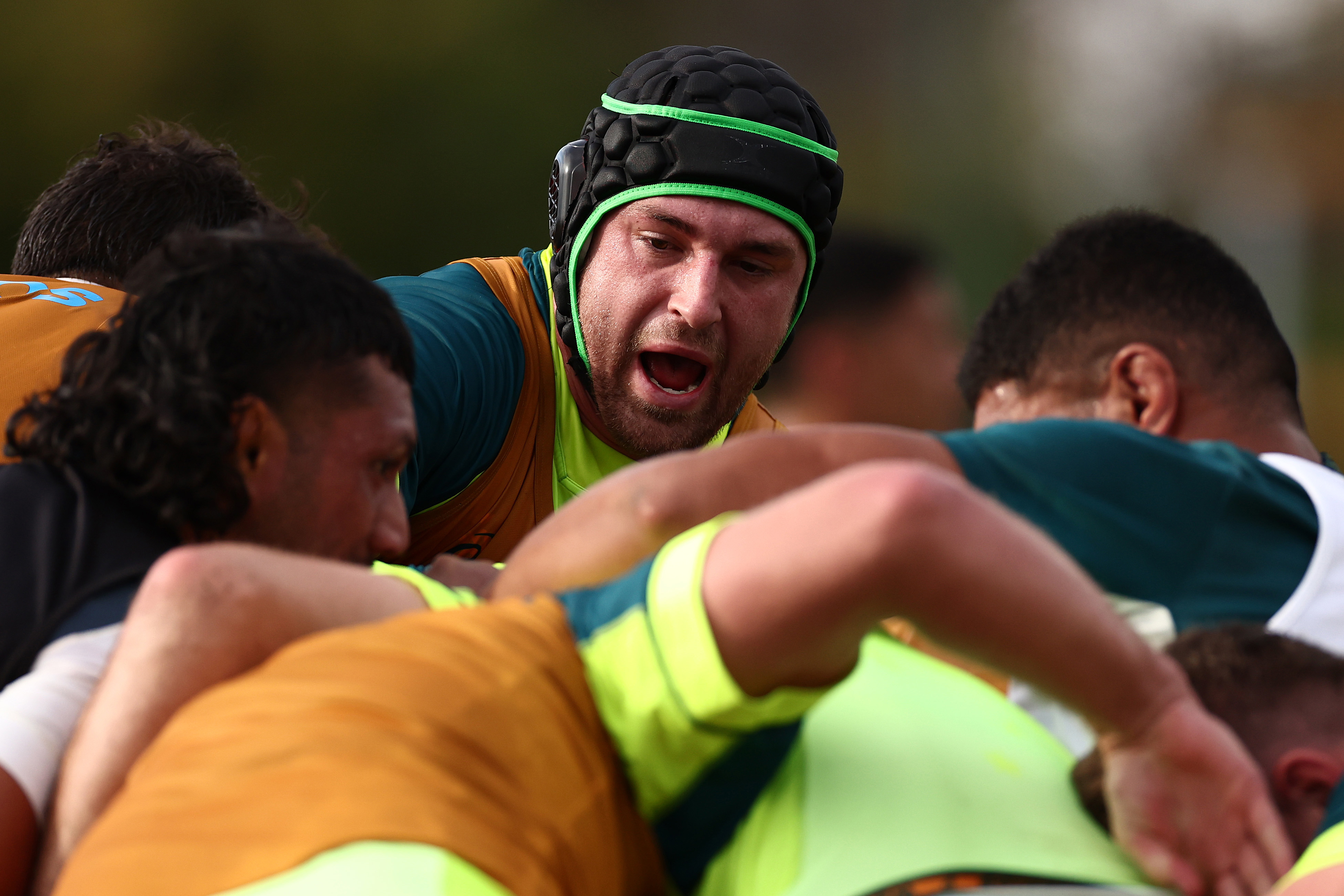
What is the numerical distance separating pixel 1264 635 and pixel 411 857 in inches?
39.0

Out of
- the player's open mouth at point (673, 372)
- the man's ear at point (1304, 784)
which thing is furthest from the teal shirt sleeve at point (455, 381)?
the man's ear at point (1304, 784)

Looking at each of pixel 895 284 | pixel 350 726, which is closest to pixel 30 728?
pixel 350 726

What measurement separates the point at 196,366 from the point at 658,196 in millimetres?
1323

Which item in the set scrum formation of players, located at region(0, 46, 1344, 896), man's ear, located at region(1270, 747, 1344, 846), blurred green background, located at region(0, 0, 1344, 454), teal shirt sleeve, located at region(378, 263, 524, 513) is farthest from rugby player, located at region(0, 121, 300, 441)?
blurred green background, located at region(0, 0, 1344, 454)

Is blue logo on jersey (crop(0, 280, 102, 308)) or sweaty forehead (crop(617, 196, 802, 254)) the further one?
sweaty forehead (crop(617, 196, 802, 254))

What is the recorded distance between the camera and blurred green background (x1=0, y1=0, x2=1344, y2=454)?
13.6 meters

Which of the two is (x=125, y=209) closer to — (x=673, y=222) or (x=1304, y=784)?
(x=673, y=222)

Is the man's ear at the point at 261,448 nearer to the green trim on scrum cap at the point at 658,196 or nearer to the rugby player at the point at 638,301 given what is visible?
the rugby player at the point at 638,301

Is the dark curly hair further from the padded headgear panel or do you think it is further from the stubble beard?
the padded headgear panel

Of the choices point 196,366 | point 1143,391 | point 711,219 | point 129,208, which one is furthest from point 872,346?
point 196,366

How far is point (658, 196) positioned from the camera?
2982 mm

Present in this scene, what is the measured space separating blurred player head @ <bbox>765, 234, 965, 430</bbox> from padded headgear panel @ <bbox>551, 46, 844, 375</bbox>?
2.09 feet

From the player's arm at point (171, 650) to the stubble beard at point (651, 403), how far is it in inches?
60.1

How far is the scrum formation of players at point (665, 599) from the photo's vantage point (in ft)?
4.19
